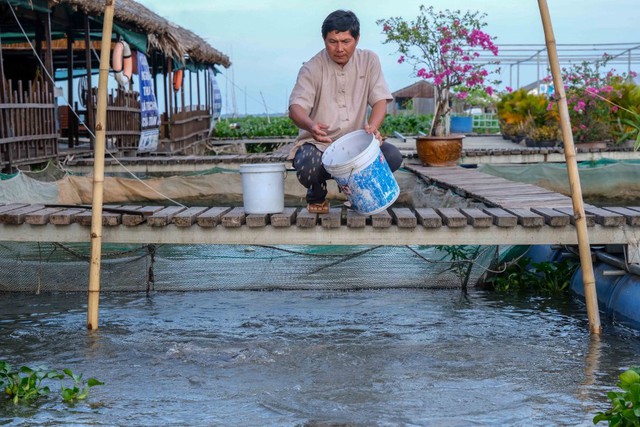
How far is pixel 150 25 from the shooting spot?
1385cm

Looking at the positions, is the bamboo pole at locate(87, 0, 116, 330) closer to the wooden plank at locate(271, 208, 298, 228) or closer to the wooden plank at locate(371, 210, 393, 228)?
the wooden plank at locate(271, 208, 298, 228)

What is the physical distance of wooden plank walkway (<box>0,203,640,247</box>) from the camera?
5238 mm

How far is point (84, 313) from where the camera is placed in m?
5.80

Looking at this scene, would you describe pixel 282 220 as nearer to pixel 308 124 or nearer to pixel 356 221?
pixel 356 221

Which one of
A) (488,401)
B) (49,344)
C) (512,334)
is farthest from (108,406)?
(512,334)

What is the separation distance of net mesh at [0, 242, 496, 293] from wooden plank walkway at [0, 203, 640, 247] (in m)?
1.05

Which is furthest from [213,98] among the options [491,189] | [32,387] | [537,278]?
[32,387]

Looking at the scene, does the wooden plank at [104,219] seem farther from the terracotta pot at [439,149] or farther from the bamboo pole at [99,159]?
the terracotta pot at [439,149]

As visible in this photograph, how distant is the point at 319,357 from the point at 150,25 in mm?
10285

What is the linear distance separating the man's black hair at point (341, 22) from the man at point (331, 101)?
0.06 meters

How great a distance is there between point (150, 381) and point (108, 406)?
43 cm

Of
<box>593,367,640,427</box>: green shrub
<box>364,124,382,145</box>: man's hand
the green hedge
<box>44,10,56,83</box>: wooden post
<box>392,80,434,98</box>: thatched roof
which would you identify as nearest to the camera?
<box>593,367,640,427</box>: green shrub

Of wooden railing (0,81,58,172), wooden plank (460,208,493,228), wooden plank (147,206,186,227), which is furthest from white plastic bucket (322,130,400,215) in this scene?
wooden railing (0,81,58,172)

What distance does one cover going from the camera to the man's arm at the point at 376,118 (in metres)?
5.17
